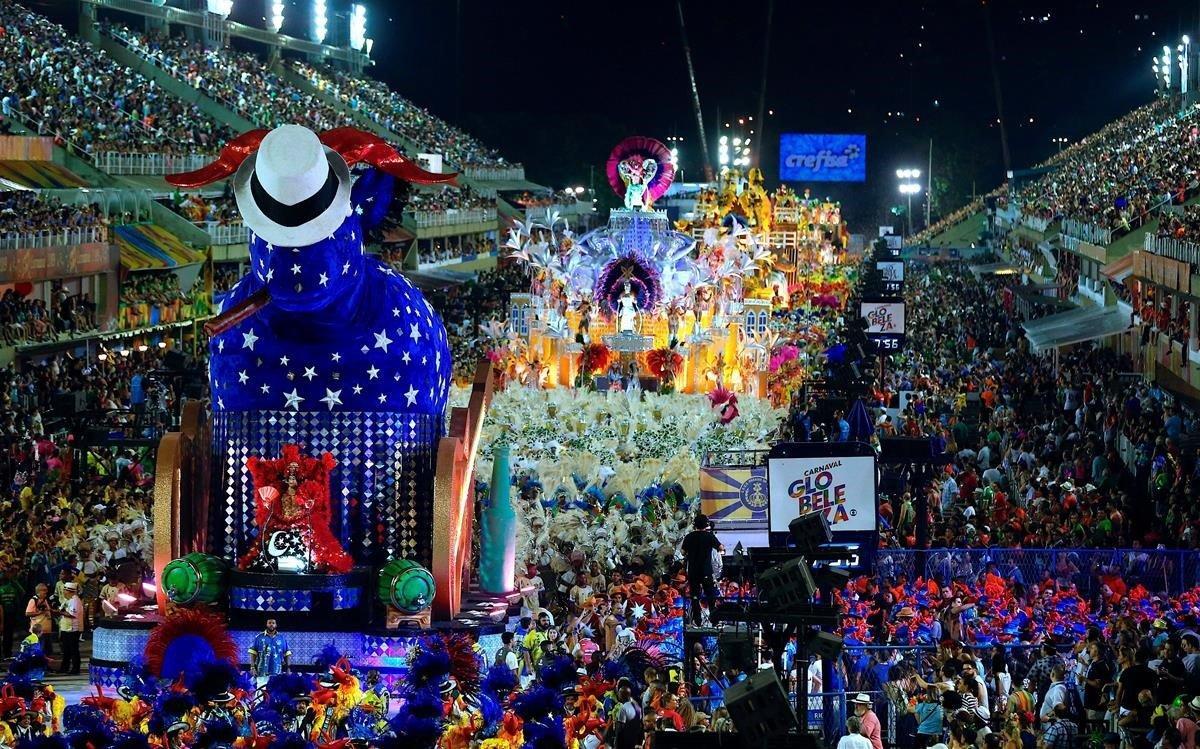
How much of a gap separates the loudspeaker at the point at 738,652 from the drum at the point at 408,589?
8.05 feet

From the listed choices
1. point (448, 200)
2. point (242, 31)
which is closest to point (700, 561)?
point (448, 200)

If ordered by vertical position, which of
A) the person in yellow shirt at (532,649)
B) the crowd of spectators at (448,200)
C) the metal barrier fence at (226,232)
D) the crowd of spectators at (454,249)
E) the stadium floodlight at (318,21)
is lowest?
the person in yellow shirt at (532,649)

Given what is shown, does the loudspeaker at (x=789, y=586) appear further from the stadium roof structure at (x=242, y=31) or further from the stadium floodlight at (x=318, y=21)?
the stadium floodlight at (x=318, y=21)

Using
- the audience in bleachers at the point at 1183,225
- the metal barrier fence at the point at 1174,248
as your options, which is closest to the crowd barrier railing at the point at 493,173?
the audience in bleachers at the point at 1183,225

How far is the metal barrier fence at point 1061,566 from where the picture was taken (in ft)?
64.1

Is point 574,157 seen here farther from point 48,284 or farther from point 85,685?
point 85,685

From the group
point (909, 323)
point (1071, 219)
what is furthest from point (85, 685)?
point (1071, 219)

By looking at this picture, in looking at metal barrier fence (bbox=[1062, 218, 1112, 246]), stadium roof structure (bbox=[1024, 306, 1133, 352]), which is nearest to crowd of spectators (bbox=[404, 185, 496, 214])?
metal barrier fence (bbox=[1062, 218, 1112, 246])

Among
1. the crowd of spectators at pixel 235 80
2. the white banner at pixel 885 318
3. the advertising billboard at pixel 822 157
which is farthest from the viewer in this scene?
the advertising billboard at pixel 822 157

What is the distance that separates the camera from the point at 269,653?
15523 mm

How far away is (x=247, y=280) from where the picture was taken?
1639 cm

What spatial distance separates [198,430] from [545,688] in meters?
4.78

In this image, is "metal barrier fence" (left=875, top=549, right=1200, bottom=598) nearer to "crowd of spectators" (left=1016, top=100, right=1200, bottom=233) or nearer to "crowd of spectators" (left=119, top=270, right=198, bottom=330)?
"crowd of spectators" (left=1016, top=100, right=1200, bottom=233)

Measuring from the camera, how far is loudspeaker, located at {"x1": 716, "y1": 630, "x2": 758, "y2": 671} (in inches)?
→ 561
